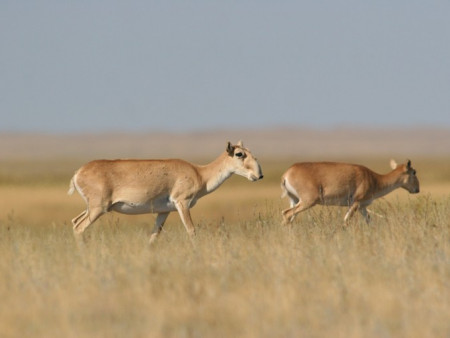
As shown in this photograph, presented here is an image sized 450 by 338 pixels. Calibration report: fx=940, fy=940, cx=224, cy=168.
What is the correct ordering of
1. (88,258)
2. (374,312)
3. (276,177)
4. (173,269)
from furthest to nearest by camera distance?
(276,177)
(88,258)
(173,269)
(374,312)

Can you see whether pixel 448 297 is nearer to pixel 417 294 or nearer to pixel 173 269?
pixel 417 294

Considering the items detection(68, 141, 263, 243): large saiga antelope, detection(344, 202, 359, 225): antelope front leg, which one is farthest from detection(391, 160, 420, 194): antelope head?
detection(68, 141, 263, 243): large saiga antelope

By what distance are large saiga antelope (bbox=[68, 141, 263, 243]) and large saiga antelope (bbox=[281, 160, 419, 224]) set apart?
1916 mm

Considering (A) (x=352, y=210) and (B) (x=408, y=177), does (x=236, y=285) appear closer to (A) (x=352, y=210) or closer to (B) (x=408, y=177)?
(A) (x=352, y=210)

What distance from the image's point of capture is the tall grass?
7828 mm

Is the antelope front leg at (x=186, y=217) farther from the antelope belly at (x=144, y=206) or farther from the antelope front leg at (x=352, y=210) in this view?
the antelope front leg at (x=352, y=210)

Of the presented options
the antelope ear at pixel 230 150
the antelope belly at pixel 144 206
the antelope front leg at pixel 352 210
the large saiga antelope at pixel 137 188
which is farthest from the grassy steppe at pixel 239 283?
the antelope ear at pixel 230 150

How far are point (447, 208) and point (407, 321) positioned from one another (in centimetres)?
811

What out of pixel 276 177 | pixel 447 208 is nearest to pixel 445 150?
pixel 276 177

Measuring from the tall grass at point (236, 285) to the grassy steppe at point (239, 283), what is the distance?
2 centimetres

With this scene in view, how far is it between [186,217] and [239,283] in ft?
18.6

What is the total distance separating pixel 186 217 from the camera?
15.1m

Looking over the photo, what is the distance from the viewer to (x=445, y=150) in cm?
19575

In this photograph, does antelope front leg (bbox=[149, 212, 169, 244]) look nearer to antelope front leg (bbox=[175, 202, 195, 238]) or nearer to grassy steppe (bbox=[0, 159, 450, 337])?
antelope front leg (bbox=[175, 202, 195, 238])
